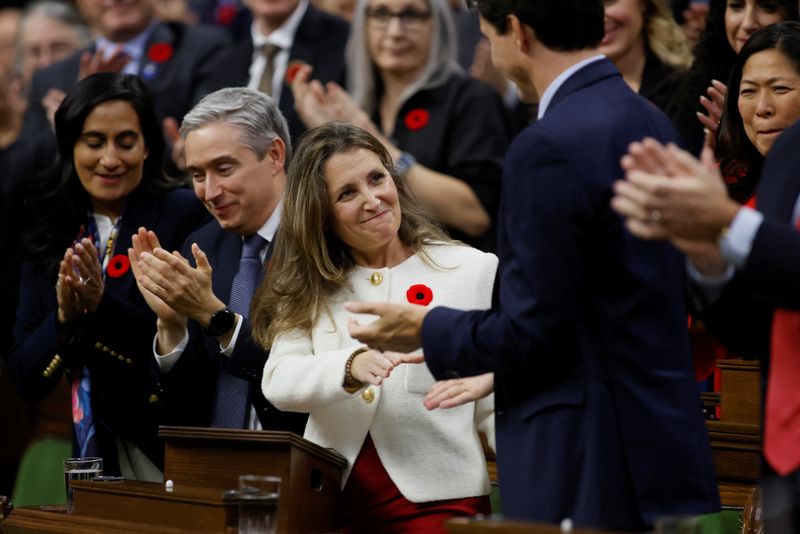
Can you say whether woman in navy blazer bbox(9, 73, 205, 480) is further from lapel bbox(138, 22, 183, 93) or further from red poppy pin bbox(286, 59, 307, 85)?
lapel bbox(138, 22, 183, 93)

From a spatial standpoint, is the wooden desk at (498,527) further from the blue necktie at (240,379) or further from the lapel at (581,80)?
the blue necktie at (240,379)

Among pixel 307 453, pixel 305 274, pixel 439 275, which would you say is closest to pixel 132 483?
pixel 307 453

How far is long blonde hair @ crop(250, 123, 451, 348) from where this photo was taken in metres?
3.53

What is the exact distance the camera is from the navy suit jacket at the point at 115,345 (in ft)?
13.5

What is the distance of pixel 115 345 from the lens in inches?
163

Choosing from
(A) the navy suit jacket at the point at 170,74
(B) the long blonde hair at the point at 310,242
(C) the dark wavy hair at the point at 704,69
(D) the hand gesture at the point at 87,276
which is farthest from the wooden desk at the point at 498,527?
(A) the navy suit jacket at the point at 170,74

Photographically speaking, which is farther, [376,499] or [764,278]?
[376,499]

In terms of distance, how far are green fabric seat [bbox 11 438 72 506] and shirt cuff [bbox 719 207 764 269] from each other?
3.92 metres

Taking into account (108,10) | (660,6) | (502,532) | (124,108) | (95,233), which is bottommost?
(502,532)

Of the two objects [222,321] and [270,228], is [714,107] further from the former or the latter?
[222,321]

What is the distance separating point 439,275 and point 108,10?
3.18 meters

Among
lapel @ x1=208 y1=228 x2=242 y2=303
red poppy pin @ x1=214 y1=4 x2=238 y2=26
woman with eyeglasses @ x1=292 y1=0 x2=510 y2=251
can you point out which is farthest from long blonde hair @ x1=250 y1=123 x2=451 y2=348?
red poppy pin @ x1=214 y1=4 x2=238 y2=26

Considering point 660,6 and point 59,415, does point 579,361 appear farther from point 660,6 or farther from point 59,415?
point 59,415

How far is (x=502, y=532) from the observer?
95.9 inches
